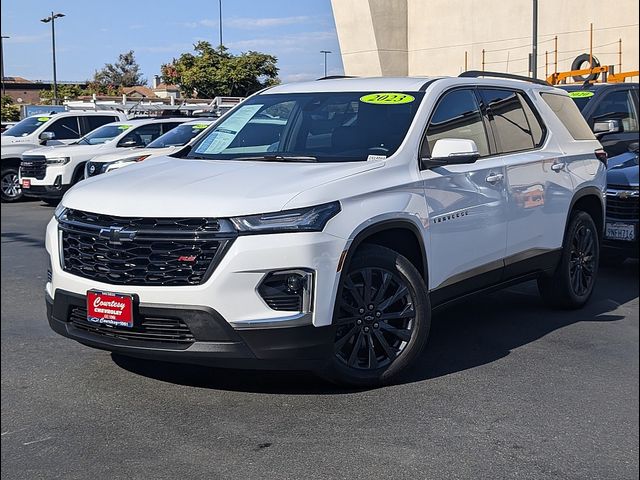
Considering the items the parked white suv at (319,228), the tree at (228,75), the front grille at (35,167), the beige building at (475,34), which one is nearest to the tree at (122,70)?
the parked white suv at (319,228)

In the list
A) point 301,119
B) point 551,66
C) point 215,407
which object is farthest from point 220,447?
point 551,66

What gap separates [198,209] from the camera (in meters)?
4.54

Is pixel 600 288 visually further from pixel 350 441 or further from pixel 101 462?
pixel 101 462

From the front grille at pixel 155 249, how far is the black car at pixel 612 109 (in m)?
6.95

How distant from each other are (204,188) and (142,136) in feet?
42.2

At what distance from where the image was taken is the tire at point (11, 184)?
17.1 m

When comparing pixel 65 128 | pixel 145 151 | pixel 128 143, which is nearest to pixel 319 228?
pixel 145 151

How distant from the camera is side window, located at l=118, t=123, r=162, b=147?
1650 cm

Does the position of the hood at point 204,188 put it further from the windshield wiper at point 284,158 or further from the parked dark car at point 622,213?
the parked dark car at point 622,213

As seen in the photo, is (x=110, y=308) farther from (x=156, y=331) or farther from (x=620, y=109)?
(x=620, y=109)

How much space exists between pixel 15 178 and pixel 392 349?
13983mm

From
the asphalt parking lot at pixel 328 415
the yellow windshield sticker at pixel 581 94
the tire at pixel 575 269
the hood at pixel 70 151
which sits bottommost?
the asphalt parking lot at pixel 328 415

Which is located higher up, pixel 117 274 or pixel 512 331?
pixel 117 274

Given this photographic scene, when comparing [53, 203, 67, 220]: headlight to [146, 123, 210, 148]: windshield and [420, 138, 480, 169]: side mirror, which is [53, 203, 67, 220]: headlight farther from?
[146, 123, 210, 148]: windshield
